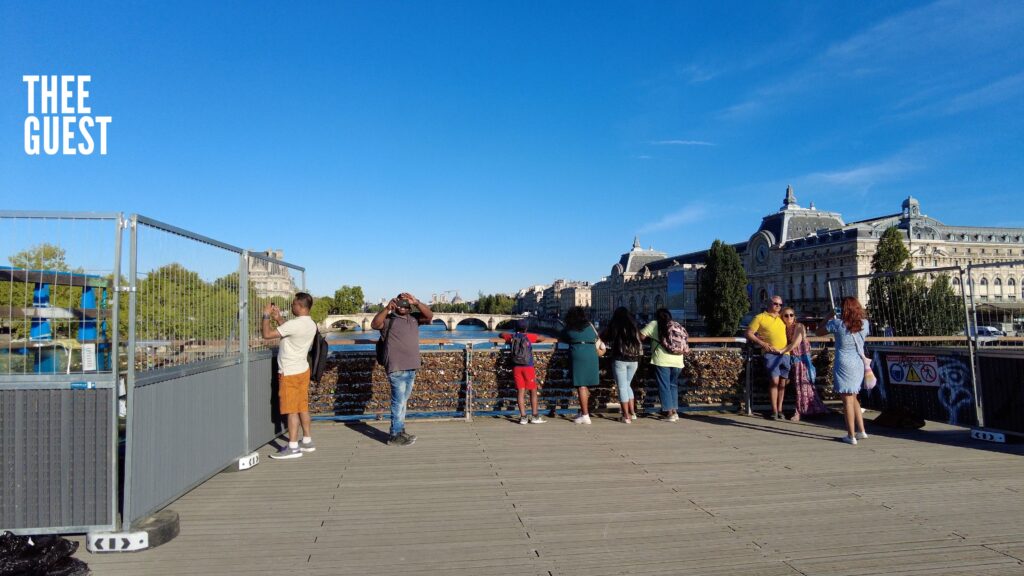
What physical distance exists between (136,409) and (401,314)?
12.2 ft

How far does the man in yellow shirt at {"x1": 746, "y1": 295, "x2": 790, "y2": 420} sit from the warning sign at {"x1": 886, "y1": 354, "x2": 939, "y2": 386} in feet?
5.25

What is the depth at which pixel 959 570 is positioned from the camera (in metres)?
3.86

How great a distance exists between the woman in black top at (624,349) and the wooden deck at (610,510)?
3.89ft

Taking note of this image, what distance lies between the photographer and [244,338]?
21.5 ft

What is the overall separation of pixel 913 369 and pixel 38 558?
398 inches

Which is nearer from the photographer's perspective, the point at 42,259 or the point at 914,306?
the point at 42,259

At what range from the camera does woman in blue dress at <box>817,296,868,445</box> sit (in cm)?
758

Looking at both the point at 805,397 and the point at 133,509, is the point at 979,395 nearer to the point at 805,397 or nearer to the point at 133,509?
the point at 805,397

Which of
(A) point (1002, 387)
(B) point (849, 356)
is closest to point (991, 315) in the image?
(A) point (1002, 387)

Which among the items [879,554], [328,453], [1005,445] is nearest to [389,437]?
[328,453]

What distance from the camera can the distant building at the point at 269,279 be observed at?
23.2 ft

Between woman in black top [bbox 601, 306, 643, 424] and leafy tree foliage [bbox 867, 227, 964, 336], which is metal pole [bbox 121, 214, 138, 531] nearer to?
woman in black top [bbox 601, 306, 643, 424]

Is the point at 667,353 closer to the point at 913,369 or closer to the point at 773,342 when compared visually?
the point at 773,342

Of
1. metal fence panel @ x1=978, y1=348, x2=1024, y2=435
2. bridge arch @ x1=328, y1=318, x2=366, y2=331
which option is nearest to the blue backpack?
metal fence panel @ x1=978, y1=348, x2=1024, y2=435
